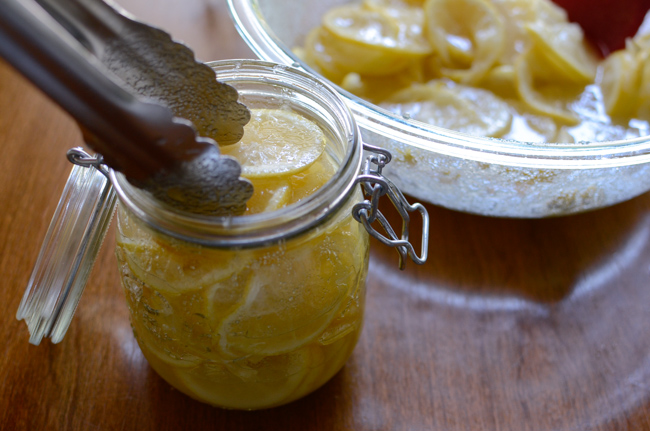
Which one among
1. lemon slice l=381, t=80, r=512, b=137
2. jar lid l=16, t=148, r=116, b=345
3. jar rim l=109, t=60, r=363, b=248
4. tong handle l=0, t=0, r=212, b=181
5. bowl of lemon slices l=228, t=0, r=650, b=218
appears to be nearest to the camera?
tong handle l=0, t=0, r=212, b=181

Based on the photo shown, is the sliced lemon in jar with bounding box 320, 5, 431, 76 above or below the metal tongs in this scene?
below

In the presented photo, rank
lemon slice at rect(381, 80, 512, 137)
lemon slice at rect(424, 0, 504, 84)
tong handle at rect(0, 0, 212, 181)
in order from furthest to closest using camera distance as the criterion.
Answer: lemon slice at rect(424, 0, 504, 84) → lemon slice at rect(381, 80, 512, 137) → tong handle at rect(0, 0, 212, 181)

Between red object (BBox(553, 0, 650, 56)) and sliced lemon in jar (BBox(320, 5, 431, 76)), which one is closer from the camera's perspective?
sliced lemon in jar (BBox(320, 5, 431, 76))

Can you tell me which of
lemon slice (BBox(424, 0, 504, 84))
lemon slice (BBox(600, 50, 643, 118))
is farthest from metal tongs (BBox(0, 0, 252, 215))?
lemon slice (BBox(600, 50, 643, 118))

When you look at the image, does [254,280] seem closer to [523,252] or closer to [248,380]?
[248,380]

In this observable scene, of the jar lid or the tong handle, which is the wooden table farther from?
the tong handle

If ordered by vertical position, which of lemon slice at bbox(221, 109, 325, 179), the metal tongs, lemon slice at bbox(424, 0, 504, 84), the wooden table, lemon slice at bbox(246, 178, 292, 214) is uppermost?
the metal tongs

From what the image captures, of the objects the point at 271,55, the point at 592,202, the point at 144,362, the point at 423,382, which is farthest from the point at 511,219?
the point at 144,362
